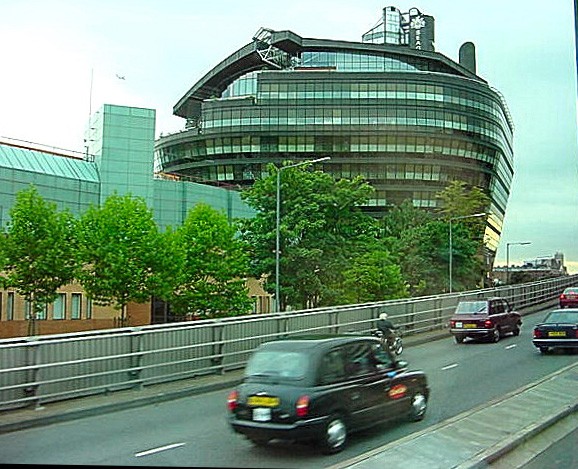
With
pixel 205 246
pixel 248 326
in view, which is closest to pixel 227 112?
pixel 205 246

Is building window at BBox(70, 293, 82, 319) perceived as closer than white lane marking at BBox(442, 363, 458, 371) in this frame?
No

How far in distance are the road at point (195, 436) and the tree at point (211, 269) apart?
14.5m

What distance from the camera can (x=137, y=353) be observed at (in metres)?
10.1

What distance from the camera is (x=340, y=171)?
983 inches

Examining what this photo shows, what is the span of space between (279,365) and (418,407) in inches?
66.2

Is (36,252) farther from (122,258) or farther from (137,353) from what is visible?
(137,353)

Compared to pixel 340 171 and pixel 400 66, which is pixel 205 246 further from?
pixel 400 66

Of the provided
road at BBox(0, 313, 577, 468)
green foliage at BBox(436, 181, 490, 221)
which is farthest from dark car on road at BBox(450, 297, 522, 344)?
green foliage at BBox(436, 181, 490, 221)

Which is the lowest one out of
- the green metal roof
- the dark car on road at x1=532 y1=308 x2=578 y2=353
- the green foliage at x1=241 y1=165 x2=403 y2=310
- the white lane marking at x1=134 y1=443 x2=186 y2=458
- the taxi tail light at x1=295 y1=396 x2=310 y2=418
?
the white lane marking at x1=134 y1=443 x2=186 y2=458

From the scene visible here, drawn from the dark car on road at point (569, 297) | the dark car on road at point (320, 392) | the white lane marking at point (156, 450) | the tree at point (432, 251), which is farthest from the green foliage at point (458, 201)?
the white lane marking at point (156, 450)

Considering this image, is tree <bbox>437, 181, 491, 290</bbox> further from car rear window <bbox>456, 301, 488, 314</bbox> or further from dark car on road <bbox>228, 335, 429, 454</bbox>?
dark car on road <bbox>228, 335, 429, 454</bbox>

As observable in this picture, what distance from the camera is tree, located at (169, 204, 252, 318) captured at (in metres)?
24.8

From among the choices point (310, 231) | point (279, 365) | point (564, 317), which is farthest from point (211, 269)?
point (279, 365)

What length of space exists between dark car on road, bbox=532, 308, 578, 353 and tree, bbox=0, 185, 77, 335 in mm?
14091
